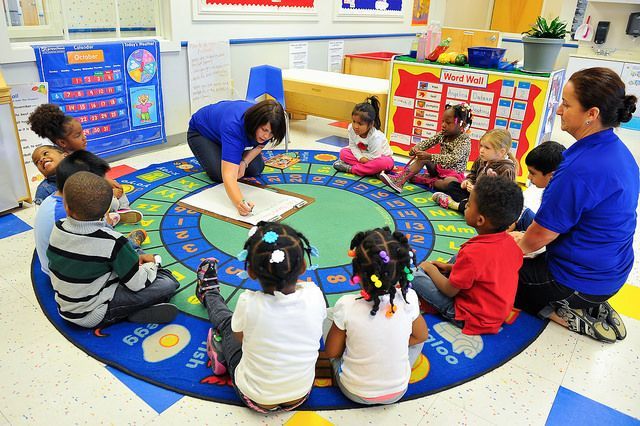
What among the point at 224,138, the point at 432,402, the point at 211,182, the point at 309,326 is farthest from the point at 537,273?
the point at 211,182

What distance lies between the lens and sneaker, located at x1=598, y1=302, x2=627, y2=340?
196 centimetres

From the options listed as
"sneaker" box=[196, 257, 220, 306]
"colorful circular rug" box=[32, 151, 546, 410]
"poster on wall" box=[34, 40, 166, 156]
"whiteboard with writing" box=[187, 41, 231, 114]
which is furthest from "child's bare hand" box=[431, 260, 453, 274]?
"whiteboard with writing" box=[187, 41, 231, 114]

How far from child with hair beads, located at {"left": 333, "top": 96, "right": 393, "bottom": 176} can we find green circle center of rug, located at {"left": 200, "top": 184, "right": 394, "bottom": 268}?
39 cm

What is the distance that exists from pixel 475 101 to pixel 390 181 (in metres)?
1.03

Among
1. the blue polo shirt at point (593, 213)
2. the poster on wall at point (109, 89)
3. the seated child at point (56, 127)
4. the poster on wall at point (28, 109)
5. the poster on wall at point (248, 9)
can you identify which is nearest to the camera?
the blue polo shirt at point (593, 213)

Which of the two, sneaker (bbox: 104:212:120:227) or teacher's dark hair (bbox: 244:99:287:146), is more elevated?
teacher's dark hair (bbox: 244:99:287:146)

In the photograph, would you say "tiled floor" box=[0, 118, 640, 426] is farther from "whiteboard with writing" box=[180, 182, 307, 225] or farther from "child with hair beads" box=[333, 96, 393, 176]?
"child with hair beads" box=[333, 96, 393, 176]

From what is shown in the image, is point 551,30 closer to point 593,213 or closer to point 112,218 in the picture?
point 593,213

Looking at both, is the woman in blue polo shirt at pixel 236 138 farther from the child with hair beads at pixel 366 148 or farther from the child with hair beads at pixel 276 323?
the child with hair beads at pixel 276 323

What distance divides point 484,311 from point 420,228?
3.19 feet

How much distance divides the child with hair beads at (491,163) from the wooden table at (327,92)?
1.44 metres

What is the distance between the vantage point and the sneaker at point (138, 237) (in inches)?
93.4

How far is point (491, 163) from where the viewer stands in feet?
9.25

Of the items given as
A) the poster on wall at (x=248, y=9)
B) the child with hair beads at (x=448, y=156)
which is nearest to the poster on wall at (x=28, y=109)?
the poster on wall at (x=248, y=9)
